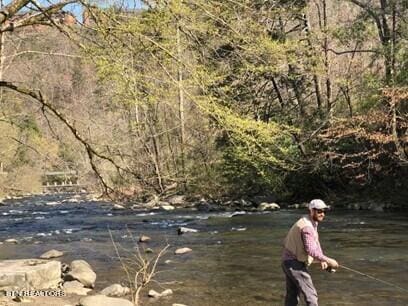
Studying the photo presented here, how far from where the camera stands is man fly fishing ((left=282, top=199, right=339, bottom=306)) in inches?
257

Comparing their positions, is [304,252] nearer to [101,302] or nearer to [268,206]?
[101,302]

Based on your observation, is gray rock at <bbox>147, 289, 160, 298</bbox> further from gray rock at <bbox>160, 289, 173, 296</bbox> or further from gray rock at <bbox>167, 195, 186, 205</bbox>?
gray rock at <bbox>167, 195, 186, 205</bbox>

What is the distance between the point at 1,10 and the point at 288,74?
68.8 feet

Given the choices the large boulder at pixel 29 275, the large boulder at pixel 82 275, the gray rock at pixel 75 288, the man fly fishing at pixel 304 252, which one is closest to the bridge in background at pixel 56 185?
the large boulder at pixel 82 275

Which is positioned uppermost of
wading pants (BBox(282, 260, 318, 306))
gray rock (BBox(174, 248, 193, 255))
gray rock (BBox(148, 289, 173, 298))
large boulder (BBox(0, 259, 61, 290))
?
wading pants (BBox(282, 260, 318, 306))

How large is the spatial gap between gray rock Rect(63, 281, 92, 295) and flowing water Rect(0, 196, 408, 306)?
40cm

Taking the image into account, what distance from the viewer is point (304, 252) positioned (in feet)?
22.1

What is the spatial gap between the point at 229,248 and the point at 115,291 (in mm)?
5312

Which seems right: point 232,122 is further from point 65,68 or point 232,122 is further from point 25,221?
point 25,221

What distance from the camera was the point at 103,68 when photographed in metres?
6.13

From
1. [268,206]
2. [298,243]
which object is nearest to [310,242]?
[298,243]

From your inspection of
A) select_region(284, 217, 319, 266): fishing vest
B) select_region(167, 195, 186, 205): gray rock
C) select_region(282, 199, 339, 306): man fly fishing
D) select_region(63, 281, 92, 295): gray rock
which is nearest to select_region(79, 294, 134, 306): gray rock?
select_region(63, 281, 92, 295): gray rock

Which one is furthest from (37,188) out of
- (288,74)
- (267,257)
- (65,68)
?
(65,68)

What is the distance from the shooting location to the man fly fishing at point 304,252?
6.53m
